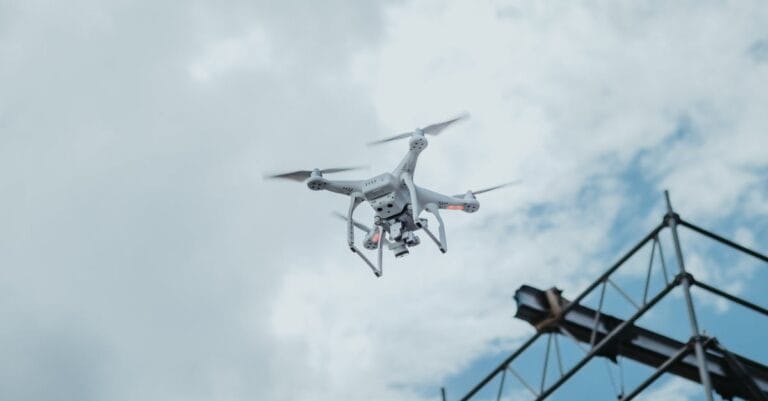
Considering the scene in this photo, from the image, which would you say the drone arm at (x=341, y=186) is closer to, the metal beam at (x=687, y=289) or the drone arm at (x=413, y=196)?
the drone arm at (x=413, y=196)

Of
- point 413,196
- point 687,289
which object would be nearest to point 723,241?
point 687,289

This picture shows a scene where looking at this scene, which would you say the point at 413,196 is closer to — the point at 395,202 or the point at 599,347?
the point at 395,202

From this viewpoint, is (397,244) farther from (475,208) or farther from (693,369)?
(693,369)

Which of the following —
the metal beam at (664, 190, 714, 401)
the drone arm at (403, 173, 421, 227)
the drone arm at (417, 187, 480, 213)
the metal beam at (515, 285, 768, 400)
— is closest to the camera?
the metal beam at (664, 190, 714, 401)

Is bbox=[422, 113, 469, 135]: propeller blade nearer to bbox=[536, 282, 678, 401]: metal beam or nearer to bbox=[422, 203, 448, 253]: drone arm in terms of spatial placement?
bbox=[422, 203, 448, 253]: drone arm

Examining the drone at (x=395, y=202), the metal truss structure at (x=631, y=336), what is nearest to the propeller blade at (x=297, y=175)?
the drone at (x=395, y=202)

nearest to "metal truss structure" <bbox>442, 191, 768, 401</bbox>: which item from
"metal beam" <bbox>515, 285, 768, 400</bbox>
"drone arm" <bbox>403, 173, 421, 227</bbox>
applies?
"metal beam" <bbox>515, 285, 768, 400</bbox>

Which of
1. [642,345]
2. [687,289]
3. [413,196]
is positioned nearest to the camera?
[687,289]
